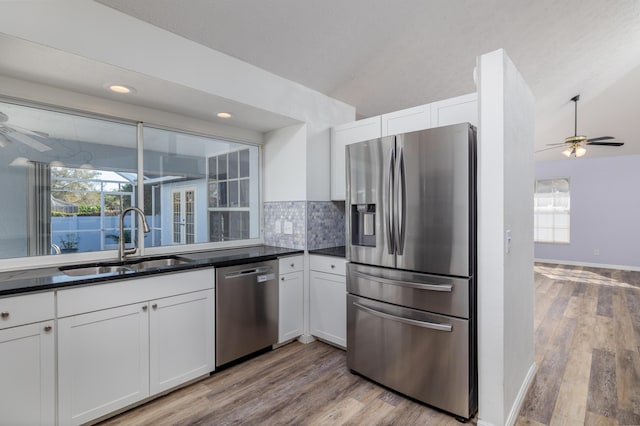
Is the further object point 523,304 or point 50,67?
point 523,304

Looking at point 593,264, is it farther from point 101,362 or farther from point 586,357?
point 101,362

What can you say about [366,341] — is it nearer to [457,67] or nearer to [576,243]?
[457,67]

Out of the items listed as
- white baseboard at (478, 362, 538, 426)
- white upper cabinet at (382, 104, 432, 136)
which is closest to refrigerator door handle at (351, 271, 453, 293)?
white baseboard at (478, 362, 538, 426)

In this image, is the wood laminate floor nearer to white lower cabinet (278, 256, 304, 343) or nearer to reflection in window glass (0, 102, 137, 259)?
white lower cabinet (278, 256, 304, 343)

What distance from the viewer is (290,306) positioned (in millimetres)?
3004

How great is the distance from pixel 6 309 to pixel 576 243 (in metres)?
9.32

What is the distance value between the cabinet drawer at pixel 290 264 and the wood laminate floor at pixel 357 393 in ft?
2.40

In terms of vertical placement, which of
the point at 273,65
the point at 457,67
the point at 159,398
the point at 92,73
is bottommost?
the point at 159,398

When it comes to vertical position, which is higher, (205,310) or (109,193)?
(109,193)

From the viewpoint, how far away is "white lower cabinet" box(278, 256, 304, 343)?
9.60 ft

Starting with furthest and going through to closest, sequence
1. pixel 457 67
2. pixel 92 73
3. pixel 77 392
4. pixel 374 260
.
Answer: pixel 457 67 → pixel 374 260 → pixel 92 73 → pixel 77 392

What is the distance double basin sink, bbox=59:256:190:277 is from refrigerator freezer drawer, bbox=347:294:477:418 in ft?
4.80

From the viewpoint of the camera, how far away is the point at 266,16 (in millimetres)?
2197

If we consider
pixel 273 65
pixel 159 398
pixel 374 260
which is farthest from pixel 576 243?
pixel 159 398
